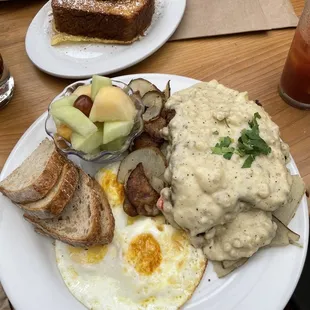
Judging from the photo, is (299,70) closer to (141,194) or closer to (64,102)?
(141,194)

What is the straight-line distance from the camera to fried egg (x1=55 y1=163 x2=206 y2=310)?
5.33ft

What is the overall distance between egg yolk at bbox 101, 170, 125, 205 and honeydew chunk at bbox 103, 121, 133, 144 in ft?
0.55

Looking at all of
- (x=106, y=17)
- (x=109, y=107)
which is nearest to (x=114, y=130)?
(x=109, y=107)

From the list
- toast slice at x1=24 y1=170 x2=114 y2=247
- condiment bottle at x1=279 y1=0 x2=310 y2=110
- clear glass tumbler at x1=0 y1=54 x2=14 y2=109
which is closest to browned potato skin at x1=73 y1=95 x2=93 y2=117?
toast slice at x1=24 y1=170 x2=114 y2=247

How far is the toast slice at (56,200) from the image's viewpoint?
5.60 feet

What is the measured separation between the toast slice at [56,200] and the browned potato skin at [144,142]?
330mm

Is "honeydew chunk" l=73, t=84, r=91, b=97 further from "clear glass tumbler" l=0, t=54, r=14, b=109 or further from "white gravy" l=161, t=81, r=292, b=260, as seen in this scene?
"clear glass tumbler" l=0, t=54, r=14, b=109

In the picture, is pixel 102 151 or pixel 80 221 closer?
pixel 80 221

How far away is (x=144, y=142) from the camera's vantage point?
1.94 meters

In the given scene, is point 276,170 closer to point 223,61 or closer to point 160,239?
point 160,239

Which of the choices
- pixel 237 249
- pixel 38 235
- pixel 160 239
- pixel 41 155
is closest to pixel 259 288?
pixel 237 249

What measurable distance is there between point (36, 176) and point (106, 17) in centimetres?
118

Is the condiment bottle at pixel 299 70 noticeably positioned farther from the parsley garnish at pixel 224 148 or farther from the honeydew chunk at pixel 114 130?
the honeydew chunk at pixel 114 130

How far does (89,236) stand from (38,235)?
11.5 inches
